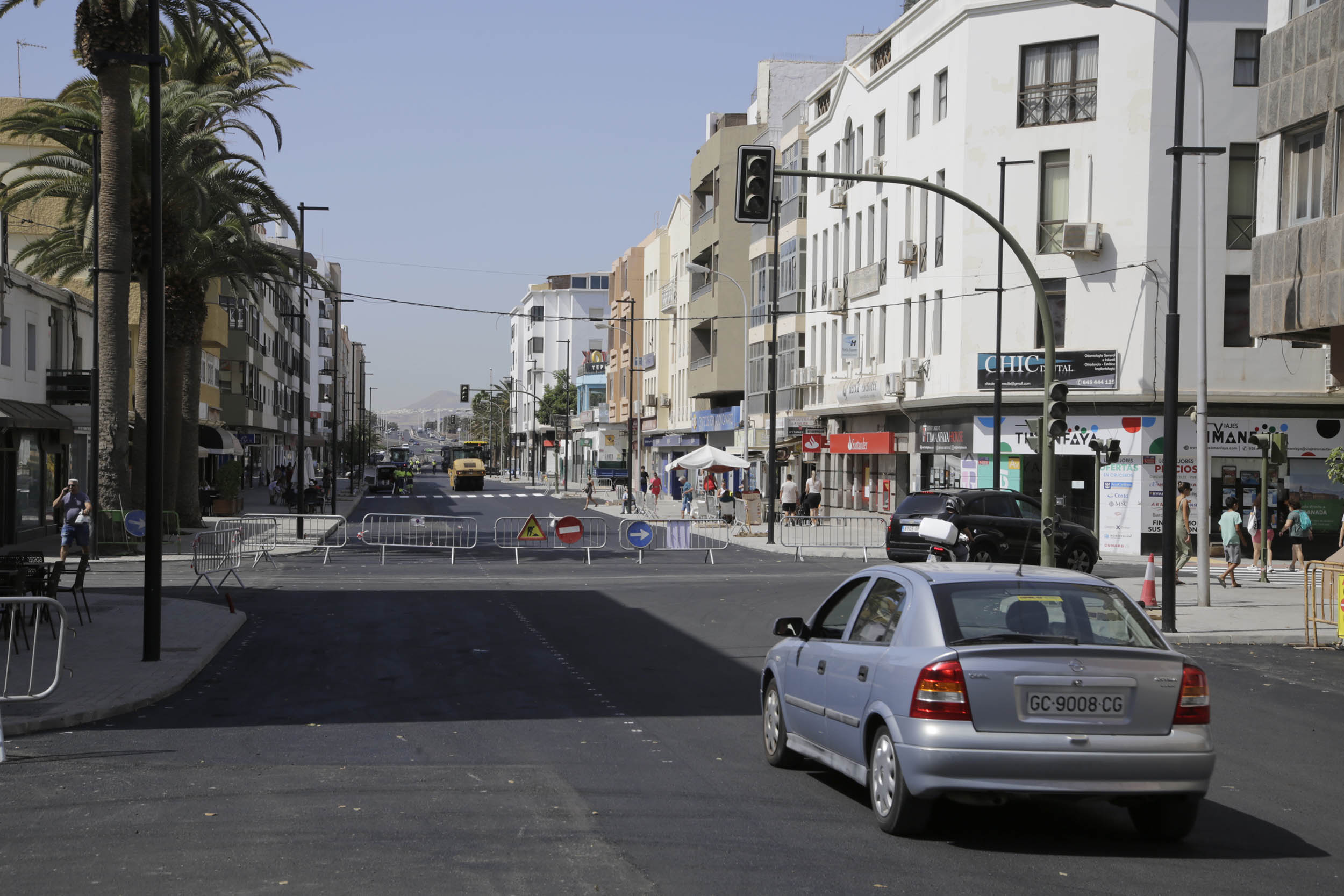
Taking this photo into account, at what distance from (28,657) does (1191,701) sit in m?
12.1

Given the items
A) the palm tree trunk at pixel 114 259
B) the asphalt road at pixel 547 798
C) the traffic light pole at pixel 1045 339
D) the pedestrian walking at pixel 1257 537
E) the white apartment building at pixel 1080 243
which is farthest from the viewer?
the white apartment building at pixel 1080 243

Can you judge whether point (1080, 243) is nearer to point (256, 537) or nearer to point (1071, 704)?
point (256, 537)

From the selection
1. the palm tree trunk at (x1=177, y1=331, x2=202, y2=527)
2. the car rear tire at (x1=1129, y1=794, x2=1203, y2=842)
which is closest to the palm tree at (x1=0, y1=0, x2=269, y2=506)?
the palm tree trunk at (x1=177, y1=331, x2=202, y2=527)

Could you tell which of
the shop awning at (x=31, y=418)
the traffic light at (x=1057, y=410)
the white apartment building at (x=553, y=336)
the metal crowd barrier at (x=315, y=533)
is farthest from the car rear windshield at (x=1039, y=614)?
the white apartment building at (x=553, y=336)

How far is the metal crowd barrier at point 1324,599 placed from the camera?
17438mm

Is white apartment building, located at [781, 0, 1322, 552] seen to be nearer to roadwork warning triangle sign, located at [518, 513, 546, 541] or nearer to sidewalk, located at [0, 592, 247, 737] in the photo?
roadwork warning triangle sign, located at [518, 513, 546, 541]

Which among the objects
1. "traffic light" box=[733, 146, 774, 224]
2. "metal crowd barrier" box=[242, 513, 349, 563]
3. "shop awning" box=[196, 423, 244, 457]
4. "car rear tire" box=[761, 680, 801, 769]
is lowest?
"metal crowd barrier" box=[242, 513, 349, 563]

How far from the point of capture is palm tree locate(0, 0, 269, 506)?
29.4 m

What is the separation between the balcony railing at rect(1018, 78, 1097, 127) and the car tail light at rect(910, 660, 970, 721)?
1347 inches

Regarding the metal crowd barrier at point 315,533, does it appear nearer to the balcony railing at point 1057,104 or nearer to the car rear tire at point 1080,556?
the car rear tire at point 1080,556

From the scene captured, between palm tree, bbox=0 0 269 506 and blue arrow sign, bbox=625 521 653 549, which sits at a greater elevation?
palm tree, bbox=0 0 269 506

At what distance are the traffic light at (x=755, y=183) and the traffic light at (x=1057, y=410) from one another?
4.84 meters

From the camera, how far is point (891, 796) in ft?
24.3

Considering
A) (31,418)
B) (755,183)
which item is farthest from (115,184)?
(755,183)
